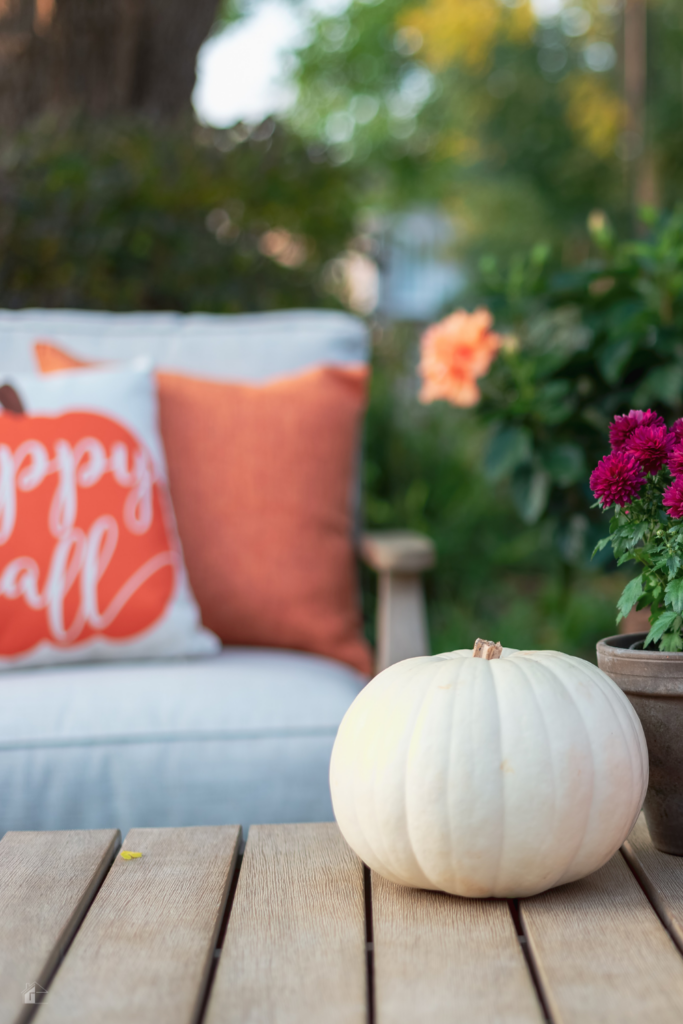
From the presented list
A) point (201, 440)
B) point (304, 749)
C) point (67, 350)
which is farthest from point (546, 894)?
point (67, 350)

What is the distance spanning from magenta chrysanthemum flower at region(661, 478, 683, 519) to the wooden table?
31 centimetres

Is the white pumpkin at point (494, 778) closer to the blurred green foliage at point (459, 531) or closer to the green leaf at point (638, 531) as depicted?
the green leaf at point (638, 531)

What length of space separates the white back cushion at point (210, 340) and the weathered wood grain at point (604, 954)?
1300 mm

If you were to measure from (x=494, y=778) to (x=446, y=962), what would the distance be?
0.14m

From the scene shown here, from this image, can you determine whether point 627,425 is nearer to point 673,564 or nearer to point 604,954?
point 673,564

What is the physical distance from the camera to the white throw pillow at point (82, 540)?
1501 millimetres

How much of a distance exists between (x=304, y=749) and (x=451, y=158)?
31.6 ft

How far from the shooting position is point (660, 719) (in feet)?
2.88

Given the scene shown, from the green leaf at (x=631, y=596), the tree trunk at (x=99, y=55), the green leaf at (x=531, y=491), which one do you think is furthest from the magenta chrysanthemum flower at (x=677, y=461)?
the tree trunk at (x=99, y=55)

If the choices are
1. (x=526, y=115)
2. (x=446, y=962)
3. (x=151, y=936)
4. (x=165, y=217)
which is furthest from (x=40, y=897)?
(x=526, y=115)

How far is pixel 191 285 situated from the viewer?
300 centimetres

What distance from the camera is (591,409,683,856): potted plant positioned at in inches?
32.8

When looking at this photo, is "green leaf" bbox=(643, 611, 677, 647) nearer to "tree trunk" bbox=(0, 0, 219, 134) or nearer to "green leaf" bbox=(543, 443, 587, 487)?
"green leaf" bbox=(543, 443, 587, 487)

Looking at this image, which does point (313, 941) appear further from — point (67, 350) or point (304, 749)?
point (67, 350)
